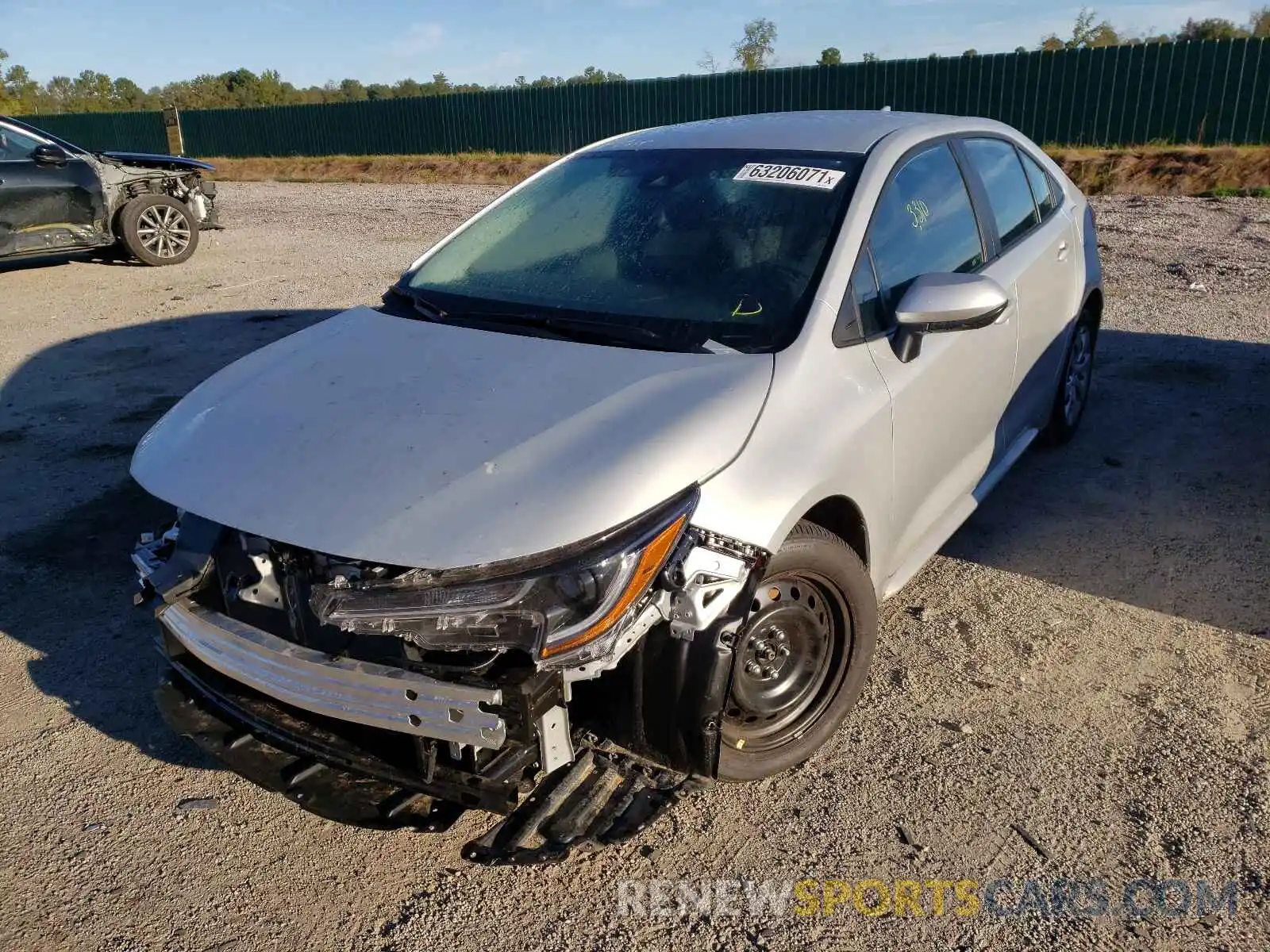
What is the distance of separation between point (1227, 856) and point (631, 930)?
5.03ft

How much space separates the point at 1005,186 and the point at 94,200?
968 cm

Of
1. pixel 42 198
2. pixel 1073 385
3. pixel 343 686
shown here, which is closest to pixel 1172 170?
pixel 1073 385

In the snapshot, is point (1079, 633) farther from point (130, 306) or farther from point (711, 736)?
point (130, 306)

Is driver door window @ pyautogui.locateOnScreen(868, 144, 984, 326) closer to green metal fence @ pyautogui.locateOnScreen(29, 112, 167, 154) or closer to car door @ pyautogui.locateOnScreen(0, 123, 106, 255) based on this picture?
car door @ pyautogui.locateOnScreen(0, 123, 106, 255)

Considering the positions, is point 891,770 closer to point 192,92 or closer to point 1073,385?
point 1073,385

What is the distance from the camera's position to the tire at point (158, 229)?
11.1m

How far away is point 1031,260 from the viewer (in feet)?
14.1

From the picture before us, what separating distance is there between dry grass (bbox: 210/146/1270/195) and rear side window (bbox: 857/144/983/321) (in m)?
15.0

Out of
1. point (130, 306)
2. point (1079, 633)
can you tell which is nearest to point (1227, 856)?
point (1079, 633)

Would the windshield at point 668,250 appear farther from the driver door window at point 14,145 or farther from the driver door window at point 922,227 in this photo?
the driver door window at point 14,145

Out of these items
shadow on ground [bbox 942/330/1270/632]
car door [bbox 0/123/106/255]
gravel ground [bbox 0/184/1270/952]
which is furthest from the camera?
car door [bbox 0/123/106/255]

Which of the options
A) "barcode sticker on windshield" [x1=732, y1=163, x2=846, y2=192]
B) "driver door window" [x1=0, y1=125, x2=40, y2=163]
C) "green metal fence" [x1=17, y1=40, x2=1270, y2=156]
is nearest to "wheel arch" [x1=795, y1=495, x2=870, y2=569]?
"barcode sticker on windshield" [x1=732, y1=163, x2=846, y2=192]

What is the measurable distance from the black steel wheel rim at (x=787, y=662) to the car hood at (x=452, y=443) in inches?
19.9

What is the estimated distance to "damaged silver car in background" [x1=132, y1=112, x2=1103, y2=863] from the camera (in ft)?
7.72
